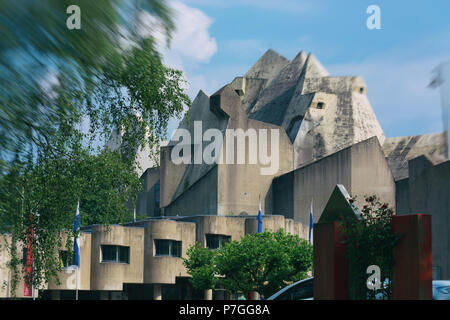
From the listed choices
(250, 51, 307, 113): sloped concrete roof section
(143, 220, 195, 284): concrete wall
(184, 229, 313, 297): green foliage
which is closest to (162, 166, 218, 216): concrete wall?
(143, 220, 195, 284): concrete wall

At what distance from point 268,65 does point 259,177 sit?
4478cm

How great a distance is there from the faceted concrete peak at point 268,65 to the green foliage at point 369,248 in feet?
331

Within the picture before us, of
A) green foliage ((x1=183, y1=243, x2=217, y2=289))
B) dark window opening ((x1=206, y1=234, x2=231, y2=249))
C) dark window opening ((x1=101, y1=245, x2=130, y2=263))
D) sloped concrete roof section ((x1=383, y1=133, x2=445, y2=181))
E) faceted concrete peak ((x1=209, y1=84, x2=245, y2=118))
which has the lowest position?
green foliage ((x1=183, y1=243, x2=217, y2=289))

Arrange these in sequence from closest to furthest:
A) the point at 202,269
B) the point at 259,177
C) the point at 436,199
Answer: the point at 436,199
the point at 202,269
the point at 259,177

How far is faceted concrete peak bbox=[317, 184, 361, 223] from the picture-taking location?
12.7 metres

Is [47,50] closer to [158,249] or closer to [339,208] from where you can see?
[339,208]

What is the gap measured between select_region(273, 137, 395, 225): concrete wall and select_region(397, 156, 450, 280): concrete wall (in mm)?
23065

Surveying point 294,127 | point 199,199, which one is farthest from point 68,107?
point 294,127

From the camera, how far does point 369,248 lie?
39.5ft

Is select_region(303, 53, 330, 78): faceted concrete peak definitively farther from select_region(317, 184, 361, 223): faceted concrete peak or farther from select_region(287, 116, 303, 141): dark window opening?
select_region(317, 184, 361, 223): faceted concrete peak

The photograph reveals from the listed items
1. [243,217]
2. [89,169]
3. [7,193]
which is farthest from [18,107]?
[243,217]

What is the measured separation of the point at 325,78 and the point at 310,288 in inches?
3169
